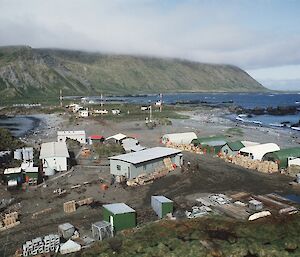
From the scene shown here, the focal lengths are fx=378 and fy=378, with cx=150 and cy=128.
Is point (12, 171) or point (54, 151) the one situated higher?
point (54, 151)

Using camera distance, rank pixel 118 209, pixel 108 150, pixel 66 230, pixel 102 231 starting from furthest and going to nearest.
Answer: pixel 108 150
pixel 118 209
pixel 66 230
pixel 102 231

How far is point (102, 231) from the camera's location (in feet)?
86.8

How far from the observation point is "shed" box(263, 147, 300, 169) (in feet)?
149

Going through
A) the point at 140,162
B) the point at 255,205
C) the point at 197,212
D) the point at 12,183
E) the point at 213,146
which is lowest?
the point at 12,183

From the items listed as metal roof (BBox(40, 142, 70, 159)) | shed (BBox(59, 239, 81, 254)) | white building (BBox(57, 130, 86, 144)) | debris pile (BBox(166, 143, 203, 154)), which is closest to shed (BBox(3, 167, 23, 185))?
metal roof (BBox(40, 142, 70, 159))

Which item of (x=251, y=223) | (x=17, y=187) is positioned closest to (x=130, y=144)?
(x=17, y=187)

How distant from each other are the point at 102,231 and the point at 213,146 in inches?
1238

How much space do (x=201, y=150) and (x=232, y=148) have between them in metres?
5.09

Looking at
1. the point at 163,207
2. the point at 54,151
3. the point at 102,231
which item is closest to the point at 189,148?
the point at 54,151

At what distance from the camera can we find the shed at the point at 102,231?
86.7 feet

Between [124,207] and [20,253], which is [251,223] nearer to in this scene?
[124,207]

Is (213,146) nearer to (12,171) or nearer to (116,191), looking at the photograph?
(116,191)

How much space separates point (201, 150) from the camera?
5622 cm

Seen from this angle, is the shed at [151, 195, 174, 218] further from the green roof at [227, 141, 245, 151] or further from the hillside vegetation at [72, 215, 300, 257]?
the green roof at [227, 141, 245, 151]
